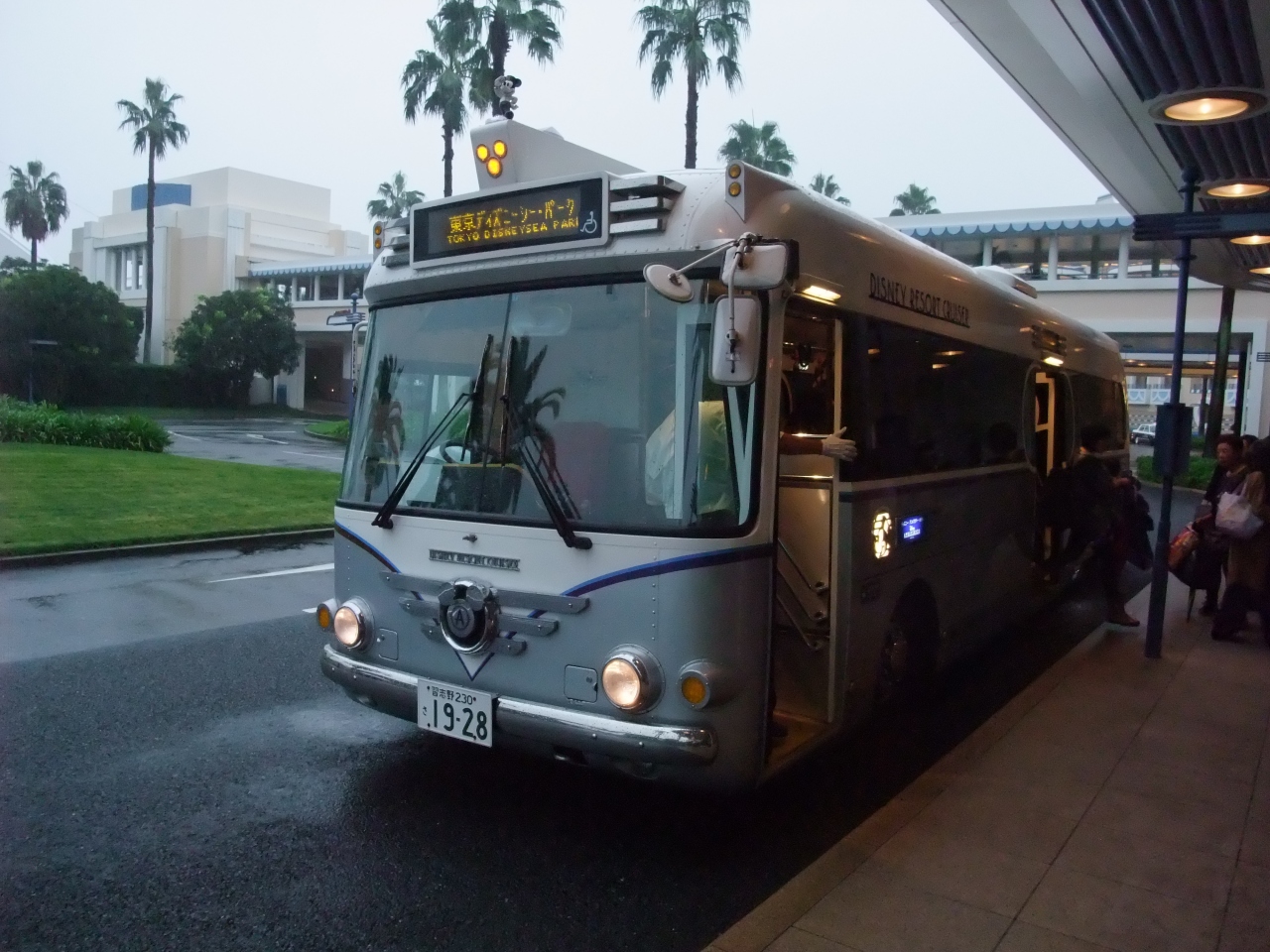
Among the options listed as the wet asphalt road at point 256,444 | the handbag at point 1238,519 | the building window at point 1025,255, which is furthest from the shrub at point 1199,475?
the wet asphalt road at point 256,444

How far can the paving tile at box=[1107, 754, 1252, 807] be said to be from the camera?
548 cm

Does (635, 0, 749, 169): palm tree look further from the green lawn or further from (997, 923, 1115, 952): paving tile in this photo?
(997, 923, 1115, 952): paving tile

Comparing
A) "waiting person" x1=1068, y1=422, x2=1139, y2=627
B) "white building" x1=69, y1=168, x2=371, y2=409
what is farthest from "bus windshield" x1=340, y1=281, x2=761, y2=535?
"white building" x1=69, y1=168, x2=371, y2=409

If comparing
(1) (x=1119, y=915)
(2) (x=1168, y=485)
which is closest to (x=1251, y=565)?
(2) (x=1168, y=485)

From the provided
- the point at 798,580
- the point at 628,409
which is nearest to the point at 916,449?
the point at 798,580

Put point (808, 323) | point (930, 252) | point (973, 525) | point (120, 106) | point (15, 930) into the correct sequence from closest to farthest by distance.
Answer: point (15, 930) → point (808, 323) → point (930, 252) → point (973, 525) → point (120, 106)

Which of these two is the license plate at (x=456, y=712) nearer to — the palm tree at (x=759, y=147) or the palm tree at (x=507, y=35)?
the palm tree at (x=507, y=35)

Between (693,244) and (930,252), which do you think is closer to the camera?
(693,244)

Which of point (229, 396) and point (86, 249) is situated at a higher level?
point (86, 249)

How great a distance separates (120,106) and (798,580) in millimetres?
60987

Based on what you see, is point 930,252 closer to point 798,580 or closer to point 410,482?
point 798,580

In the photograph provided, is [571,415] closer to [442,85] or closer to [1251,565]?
[1251,565]

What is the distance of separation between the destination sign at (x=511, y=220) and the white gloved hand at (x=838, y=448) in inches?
59.3

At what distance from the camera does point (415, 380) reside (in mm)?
5289
